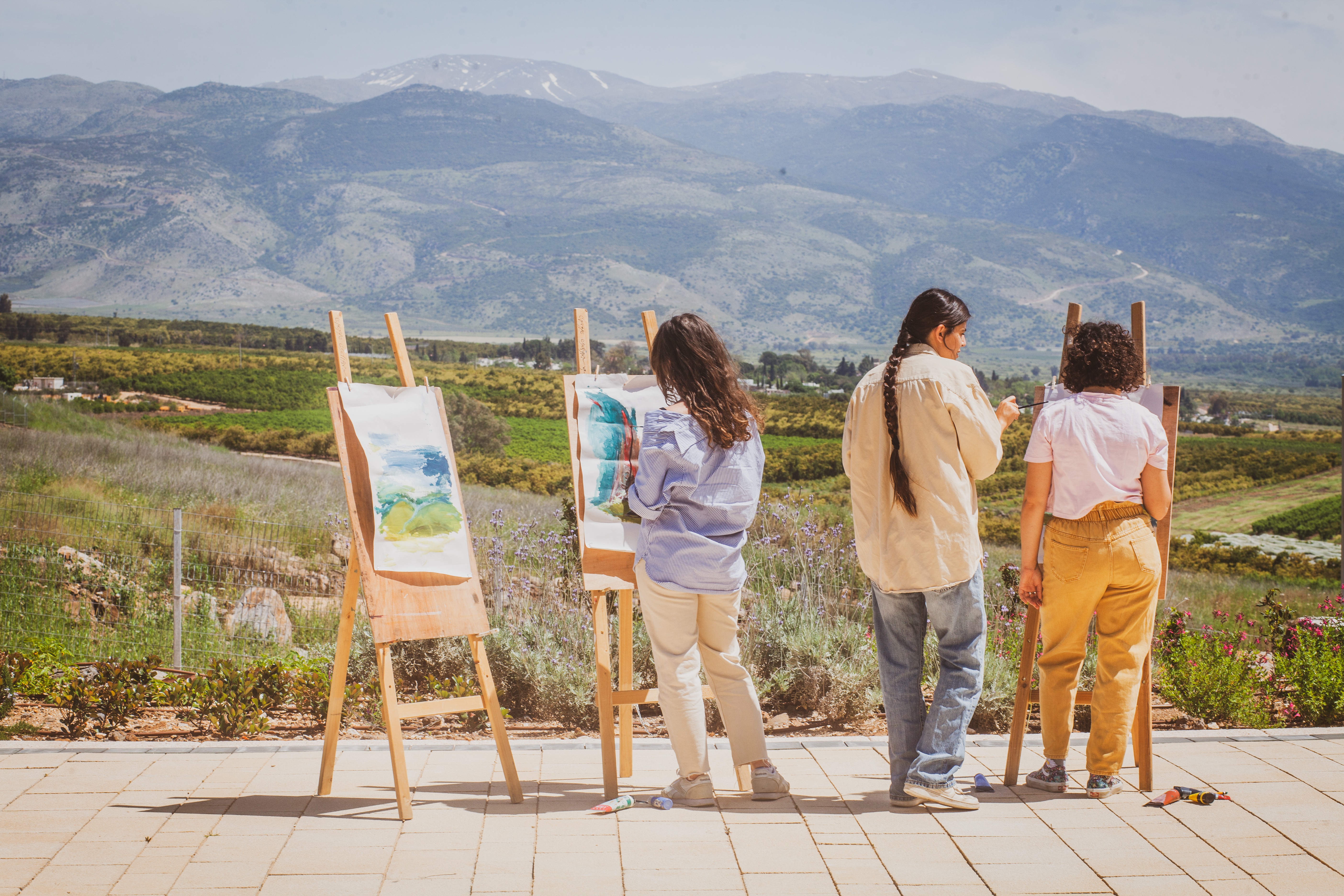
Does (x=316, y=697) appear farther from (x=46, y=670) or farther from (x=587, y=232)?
(x=587, y=232)

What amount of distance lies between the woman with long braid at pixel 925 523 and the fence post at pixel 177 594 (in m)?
3.55

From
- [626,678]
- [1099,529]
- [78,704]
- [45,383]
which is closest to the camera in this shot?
[1099,529]

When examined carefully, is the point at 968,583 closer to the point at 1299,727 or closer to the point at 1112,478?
the point at 1112,478

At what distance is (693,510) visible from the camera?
290 cm

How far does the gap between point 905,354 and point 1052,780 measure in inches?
62.5

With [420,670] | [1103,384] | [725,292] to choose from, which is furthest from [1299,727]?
[725,292]

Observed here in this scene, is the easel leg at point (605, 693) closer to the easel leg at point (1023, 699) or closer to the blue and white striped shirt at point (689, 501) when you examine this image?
the blue and white striped shirt at point (689, 501)

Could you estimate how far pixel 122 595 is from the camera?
618 cm

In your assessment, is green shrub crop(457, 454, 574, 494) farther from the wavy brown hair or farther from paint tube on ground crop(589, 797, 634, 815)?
the wavy brown hair

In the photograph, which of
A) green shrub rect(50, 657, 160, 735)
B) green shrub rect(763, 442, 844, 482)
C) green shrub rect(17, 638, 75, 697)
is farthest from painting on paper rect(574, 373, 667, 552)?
green shrub rect(763, 442, 844, 482)

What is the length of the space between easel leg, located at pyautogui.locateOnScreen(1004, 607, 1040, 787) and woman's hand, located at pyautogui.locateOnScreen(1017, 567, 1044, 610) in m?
0.06

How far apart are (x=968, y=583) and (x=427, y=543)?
181 centimetres

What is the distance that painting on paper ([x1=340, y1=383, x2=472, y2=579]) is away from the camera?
3.21 m

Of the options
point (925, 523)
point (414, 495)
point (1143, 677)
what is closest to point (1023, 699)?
point (1143, 677)
